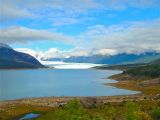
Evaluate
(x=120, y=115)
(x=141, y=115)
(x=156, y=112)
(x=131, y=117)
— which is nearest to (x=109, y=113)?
(x=120, y=115)

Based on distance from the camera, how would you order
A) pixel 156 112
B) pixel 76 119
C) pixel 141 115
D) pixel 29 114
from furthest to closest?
1. pixel 29 114
2. pixel 156 112
3. pixel 141 115
4. pixel 76 119

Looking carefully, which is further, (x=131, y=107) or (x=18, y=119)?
(x=18, y=119)

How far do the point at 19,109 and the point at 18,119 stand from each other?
82.0 ft

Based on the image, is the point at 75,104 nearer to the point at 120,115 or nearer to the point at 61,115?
the point at 61,115

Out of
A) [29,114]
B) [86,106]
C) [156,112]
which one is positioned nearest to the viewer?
[156,112]

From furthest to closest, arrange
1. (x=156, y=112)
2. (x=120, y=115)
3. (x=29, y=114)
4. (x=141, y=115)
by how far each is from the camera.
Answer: (x=29, y=114), (x=120, y=115), (x=156, y=112), (x=141, y=115)

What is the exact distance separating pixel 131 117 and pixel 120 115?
3031 cm

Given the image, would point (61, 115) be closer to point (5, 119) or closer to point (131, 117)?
point (131, 117)

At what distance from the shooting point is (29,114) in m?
111

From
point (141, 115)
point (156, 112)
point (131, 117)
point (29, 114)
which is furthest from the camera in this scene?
point (29, 114)

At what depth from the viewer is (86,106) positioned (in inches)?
4843

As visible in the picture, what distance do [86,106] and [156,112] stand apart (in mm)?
35862

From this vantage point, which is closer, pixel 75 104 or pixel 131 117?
pixel 131 117

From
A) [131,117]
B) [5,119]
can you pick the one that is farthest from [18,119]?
[131,117]
